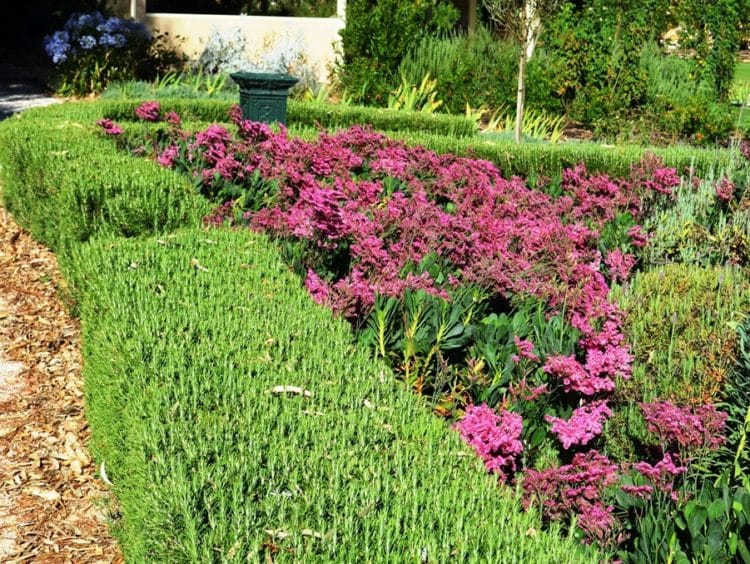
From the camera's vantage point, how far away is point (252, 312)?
4.16 meters

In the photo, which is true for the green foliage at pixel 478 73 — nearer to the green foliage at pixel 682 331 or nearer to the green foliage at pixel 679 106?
the green foliage at pixel 679 106

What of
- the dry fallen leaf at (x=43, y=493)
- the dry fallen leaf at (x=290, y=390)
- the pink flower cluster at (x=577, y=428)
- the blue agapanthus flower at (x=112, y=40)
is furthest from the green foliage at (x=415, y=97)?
the dry fallen leaf at (x=290, y=390)

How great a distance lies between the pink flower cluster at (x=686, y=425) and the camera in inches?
141

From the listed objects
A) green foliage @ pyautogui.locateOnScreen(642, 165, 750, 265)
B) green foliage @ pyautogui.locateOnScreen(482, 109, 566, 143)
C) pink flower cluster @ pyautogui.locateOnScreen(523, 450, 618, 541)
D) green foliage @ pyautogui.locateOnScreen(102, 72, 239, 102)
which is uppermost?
green foliage @ pyautogui.locateOnScreen(102, 72, 239, 102)

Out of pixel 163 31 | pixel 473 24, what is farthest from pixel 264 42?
pixel 473 24

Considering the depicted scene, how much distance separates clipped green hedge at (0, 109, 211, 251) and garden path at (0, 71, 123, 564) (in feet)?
1.44

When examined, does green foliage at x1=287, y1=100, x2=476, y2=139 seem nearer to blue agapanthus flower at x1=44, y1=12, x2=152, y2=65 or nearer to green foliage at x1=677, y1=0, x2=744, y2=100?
blue agapanthus flower at x1=44, y1=12, x2=152, y2=65


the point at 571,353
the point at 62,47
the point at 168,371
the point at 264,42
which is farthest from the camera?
the point at 264,42

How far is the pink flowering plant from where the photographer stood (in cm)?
357

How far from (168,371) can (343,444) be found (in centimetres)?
80

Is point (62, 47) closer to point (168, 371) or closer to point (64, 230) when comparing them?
point (64, 230)

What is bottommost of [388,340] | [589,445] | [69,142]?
[589,445]

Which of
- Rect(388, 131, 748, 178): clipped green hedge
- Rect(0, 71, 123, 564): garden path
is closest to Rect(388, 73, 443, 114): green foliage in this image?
Rect(388, 131, 748, 178): clipped green hedge

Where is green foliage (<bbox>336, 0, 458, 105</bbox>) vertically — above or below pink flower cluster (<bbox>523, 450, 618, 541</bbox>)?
above
